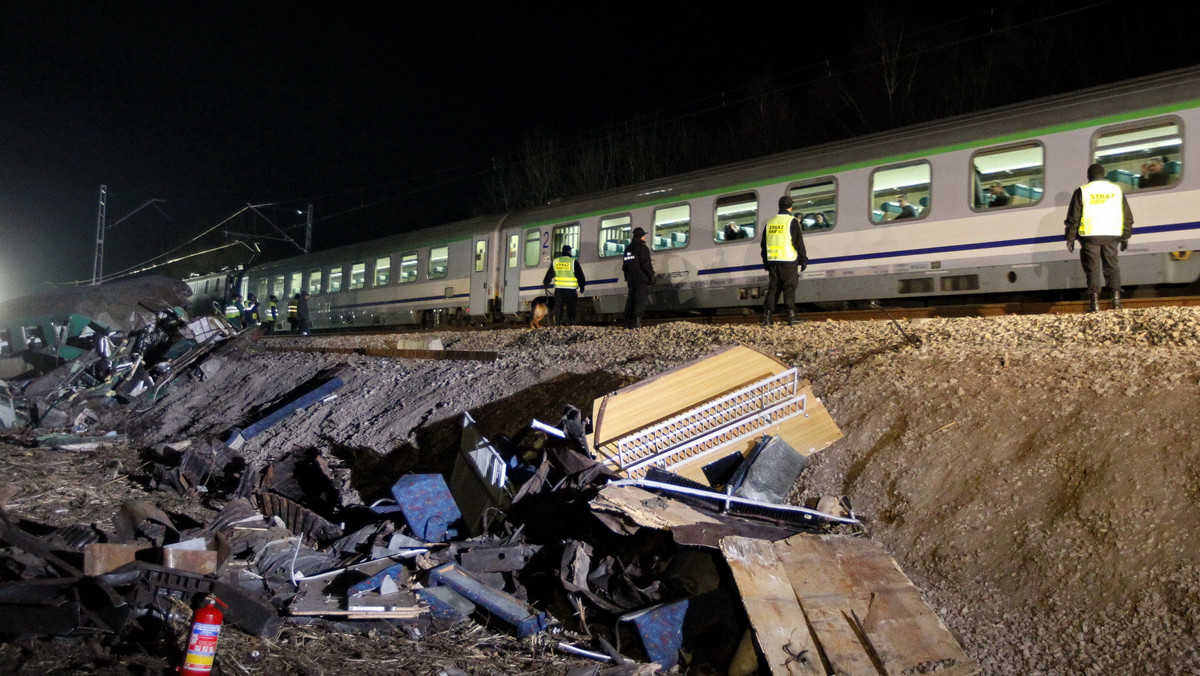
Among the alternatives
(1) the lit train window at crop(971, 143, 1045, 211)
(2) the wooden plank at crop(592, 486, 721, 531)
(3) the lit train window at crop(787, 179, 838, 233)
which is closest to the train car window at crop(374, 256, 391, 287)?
(3) the lit train window at crop(787, 179, 838, 233)

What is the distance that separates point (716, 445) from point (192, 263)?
67173mm

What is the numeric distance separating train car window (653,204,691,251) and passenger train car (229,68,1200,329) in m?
0.03

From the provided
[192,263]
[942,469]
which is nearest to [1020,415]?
[942,469]

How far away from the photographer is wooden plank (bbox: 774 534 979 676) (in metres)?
3.80

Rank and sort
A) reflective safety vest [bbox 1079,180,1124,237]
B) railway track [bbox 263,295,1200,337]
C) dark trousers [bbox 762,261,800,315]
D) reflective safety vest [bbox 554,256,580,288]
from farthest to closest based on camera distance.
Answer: reflective safety vest [bbox 554,256,580,288], dark trousers [bbox 762,261,800,315], railway track [bbox 263,295,1200,337], reflective safety vest [bbox 1079,180,1124,237]

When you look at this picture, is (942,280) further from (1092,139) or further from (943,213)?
(1092,139)

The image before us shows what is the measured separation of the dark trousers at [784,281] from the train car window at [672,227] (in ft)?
13.3

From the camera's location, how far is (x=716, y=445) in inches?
230

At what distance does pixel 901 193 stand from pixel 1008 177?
4.68 ft

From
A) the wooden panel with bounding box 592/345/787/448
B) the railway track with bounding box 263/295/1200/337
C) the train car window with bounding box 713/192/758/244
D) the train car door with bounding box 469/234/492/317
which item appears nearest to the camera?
the wooden panel with bounding box 592/345/787/448

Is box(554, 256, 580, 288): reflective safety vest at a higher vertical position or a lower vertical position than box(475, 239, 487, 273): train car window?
lower

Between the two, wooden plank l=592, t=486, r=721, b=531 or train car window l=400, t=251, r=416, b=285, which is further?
train car window l=400, t=251, r=416, b=285

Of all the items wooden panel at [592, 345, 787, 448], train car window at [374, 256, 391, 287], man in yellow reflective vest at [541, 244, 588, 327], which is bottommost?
wooden panel at [592, 345, 787, 448]

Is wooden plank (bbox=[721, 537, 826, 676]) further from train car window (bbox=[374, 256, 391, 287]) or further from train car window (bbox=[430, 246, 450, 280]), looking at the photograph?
train car window (bbox=[374, 256, 391, 287])
